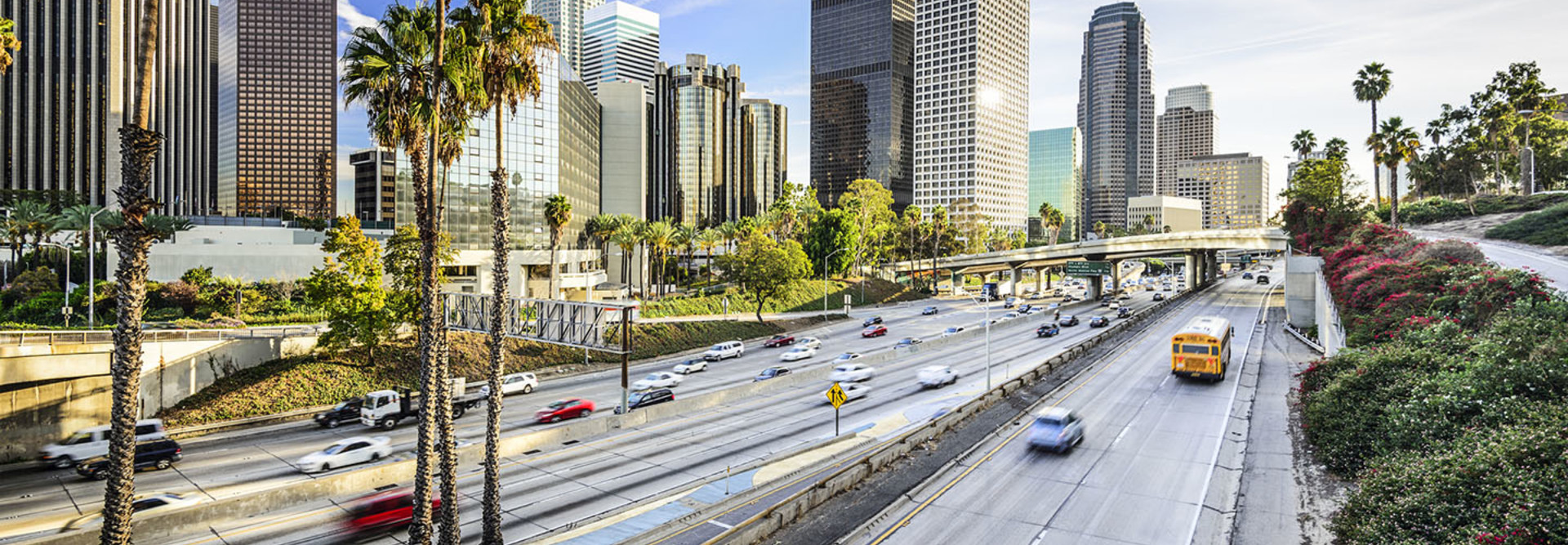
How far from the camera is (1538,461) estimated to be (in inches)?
594

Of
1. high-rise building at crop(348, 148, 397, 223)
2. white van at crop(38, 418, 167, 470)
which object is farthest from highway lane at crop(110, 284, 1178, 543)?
high-rise building at crop(348, 148, 397, 223)

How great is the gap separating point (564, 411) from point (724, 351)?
23.1m

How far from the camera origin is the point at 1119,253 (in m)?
109

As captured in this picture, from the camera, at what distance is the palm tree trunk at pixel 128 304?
11633 mm

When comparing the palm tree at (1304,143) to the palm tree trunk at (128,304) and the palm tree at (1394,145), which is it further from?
the palm tree trunk at (128,304)

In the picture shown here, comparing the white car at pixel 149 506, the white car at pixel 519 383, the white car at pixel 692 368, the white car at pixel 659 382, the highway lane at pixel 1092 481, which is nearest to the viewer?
the highway lane at pixel 1092 481

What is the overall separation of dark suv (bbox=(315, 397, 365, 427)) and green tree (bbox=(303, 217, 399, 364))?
5.98 m

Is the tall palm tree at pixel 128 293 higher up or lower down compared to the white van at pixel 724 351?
higher up

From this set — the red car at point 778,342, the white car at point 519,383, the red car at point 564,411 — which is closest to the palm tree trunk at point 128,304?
the red car at point 564,411

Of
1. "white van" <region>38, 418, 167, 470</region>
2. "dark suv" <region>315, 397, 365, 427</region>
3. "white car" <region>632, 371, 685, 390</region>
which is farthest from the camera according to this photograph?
"white car" <region>632, 371, 685, 390</region>

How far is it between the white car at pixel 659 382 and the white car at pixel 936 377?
52.0ft

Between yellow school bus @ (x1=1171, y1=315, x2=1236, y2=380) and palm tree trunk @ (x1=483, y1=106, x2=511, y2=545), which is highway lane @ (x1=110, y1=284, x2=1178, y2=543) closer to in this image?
palm tree trunk @ (x1=483, y1=106, x2=511, y2=545)

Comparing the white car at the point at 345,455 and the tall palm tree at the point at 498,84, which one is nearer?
the tall palm tree at the point at 498,84

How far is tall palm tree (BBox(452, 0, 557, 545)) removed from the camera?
59.0ft
